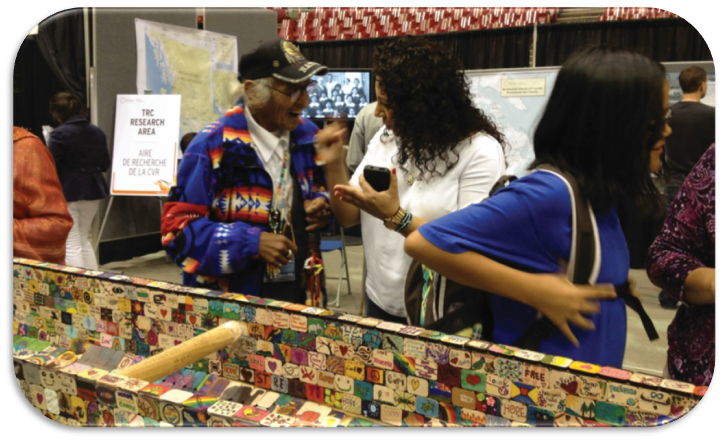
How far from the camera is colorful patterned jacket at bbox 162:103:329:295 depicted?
1295mm

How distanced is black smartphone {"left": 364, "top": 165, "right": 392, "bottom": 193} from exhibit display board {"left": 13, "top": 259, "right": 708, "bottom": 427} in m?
0.38

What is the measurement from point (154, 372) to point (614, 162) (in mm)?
768

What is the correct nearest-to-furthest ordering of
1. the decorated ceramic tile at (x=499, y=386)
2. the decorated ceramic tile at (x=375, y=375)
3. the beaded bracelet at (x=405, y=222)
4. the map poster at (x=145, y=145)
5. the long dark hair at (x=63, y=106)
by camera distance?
the decorated ceramic tile at (x=499, y=386) < the decorated ceramic tile at (x=375, y=375) < the beaded bracelet at (x=405, y=222) < the long dark hair at (x=63, y=106) < the map poster at (x=145, y=145)

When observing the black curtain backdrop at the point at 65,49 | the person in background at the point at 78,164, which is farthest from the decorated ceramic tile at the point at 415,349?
the black curtain backdrop at the point at 65,49

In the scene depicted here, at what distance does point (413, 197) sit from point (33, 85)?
4213 mm

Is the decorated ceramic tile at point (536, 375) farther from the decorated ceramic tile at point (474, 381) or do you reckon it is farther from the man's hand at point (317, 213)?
the man's hand at point (317, 213)

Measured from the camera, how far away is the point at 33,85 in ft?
14.8

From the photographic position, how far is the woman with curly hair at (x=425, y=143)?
4.38ft

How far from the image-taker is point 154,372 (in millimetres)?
890

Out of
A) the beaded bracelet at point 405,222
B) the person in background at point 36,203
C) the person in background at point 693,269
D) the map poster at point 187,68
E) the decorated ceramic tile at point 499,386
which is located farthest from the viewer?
the map poster at point 187,68

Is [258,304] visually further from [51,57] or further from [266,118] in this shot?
[51,57]

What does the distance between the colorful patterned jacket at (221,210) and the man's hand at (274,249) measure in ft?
0.05

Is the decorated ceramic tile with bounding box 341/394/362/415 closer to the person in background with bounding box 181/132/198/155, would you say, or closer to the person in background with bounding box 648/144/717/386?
the person in background with bounding box 648/144/717/386

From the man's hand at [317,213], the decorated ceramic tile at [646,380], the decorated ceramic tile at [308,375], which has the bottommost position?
the decorated ceramic tile at [308,375]
